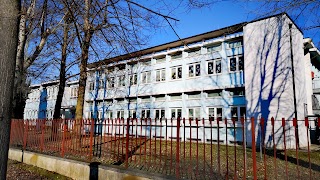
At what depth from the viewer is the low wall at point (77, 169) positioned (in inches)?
218

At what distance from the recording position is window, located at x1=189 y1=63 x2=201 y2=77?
2196cm

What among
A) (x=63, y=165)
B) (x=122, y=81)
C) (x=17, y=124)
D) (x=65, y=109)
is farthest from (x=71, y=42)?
(x=65, y=109)

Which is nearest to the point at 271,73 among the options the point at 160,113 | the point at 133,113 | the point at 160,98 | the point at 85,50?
the point at 160,98

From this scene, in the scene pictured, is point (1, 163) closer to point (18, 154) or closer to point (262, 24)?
point (18, 154)

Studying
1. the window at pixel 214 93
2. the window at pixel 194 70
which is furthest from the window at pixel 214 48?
the window at pixel 214 93

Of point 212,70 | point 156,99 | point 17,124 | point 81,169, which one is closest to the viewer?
point 81,169

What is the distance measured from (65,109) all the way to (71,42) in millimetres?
29016

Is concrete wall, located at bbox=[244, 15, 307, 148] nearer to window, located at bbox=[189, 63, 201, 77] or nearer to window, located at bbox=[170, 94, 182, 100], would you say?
window, located at bbox=[189, 63, 201, 77]

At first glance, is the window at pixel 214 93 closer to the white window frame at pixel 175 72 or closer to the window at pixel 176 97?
the window at pixel 176 97

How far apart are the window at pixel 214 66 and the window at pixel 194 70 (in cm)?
102

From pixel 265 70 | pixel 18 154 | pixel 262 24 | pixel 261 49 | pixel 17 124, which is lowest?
pixel 18 154

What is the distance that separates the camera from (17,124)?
11578mm

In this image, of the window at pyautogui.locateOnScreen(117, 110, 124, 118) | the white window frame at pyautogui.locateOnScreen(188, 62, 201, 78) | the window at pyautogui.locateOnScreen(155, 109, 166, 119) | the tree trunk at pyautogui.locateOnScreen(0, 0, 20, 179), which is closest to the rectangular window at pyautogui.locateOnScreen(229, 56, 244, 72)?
the white window frame at pyautogui.locateOnScreen(188, 62, 201, 78)

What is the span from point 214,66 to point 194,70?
2092 millimetres
